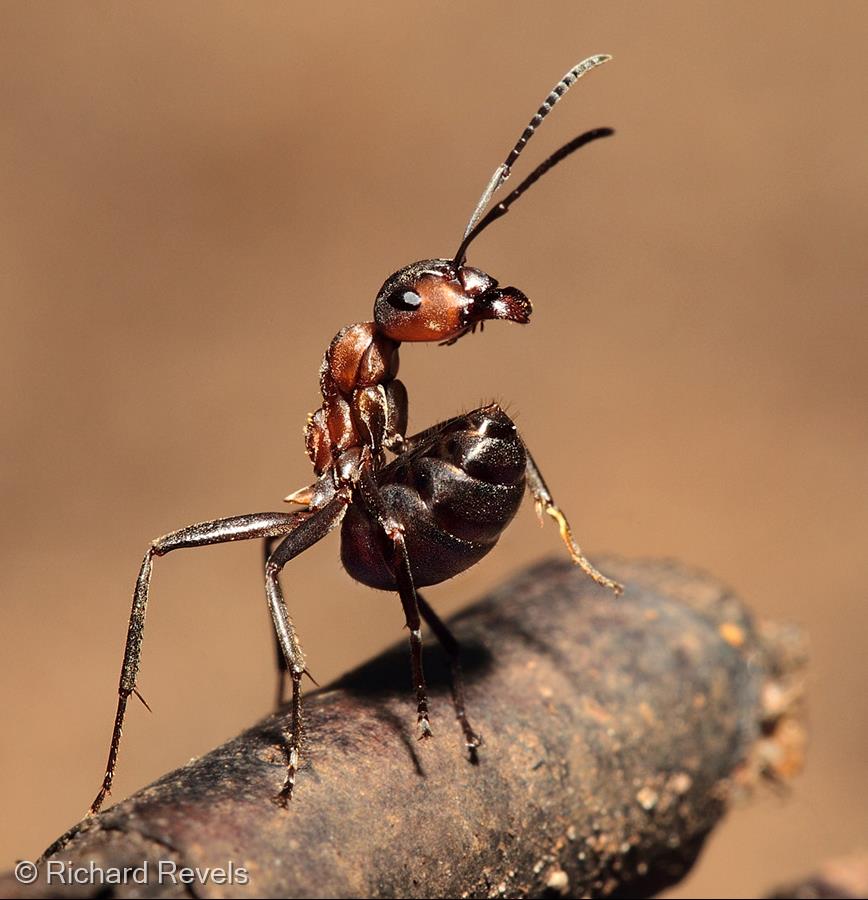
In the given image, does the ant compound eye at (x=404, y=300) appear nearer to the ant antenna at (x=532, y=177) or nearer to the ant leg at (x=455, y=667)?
the ant antenna at (x=532, y=177)

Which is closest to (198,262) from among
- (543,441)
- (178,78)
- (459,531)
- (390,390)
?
(178,78)

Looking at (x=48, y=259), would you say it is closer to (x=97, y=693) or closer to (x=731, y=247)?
(x=97, y=693)

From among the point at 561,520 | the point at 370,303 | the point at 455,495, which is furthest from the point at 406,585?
the point at 370,303

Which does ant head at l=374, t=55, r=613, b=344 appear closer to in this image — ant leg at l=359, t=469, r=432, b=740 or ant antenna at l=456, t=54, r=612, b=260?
ant antenna at l=456, t=54, r=612, b=260

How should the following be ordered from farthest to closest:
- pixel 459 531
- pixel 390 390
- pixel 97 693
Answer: pixel 97 693, pixel 390 390, pixel 459 531

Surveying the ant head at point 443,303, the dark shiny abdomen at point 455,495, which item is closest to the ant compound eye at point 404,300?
the ant head at point 443,303

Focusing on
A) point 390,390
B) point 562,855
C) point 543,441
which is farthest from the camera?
point 543,441

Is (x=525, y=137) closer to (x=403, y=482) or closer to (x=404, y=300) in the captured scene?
(x=404, y=300)
